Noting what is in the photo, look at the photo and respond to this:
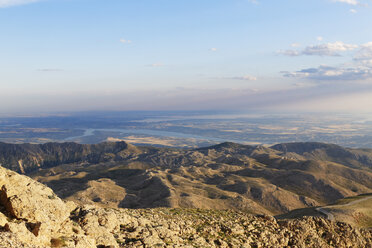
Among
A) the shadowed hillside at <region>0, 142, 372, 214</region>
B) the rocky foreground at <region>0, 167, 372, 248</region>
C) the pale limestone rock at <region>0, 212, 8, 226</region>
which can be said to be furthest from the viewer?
the shadowed hillside at <region>0, 142, 372, 214</region>

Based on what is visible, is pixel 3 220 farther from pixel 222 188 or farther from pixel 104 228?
pixel 222 188

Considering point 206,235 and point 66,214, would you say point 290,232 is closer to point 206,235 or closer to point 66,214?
point 206,235

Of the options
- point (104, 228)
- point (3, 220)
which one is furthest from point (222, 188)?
point (3, 220)

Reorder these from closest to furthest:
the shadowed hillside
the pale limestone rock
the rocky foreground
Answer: the pale limestone rock
the rocky foreground
the shadowed hillside

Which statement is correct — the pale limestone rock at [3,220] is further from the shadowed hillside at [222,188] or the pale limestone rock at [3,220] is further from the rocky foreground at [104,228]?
the shadowed hillside at [222,188]

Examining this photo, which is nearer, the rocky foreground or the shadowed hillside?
the rocky foreground

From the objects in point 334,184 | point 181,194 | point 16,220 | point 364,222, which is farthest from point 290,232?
point 334,184

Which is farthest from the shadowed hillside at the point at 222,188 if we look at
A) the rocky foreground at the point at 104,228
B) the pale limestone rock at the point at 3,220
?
the pale limestone rock at the point at 3,220

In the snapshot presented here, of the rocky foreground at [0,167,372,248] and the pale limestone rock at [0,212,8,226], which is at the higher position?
the pale limestone rock at [0,212,8,226]

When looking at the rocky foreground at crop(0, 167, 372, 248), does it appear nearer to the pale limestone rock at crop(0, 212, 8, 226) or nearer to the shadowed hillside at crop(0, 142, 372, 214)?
the pale limestone rock at crop(0, 212, 8, 226)

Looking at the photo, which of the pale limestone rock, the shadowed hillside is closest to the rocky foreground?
the pale limestone rock
